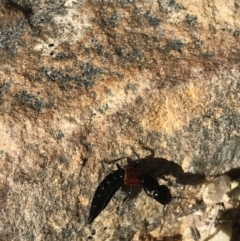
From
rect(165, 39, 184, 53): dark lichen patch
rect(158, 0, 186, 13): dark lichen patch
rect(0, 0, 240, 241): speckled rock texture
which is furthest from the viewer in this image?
rect(158, 0, 186, 13): dark lichen patch

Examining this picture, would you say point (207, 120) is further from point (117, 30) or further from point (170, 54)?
point (117, 30)

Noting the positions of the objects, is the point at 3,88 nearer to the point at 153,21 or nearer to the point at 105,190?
the point at 105,190

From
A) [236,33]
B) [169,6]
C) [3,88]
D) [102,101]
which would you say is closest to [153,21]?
[169,6]

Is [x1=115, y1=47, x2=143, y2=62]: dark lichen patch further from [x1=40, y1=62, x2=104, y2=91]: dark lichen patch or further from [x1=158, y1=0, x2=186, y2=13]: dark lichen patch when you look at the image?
[x1=158, y1=0, x2=186, y2=13]: dark lichen patch

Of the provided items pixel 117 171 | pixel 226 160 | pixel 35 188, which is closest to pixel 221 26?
pixel 226 160

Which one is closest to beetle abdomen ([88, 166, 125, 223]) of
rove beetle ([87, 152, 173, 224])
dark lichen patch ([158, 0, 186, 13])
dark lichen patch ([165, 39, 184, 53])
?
rove beetle ([87, 152, 173, 224])

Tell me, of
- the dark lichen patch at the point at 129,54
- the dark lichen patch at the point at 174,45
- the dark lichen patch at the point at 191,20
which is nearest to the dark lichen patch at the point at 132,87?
the dark lichen patch at the point at 129,54
